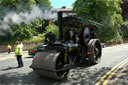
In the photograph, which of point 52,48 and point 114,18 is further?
point 114,18

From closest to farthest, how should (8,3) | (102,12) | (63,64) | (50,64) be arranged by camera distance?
(50,64) < (63,64) < (8,3) < (102,12)

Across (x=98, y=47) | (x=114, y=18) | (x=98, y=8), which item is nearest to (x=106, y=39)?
(x=114, y=18)

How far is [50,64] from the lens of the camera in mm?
5066

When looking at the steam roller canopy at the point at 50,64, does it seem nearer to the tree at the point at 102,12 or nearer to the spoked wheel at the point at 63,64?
the spoked wheel at the point at 63,64

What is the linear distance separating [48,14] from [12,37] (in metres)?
17.9

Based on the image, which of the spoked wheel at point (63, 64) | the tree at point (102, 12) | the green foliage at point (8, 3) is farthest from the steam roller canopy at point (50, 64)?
the tree at point (102, 12)

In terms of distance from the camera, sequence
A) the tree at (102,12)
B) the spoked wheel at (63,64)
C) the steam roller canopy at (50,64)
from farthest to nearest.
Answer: the tree at (102,12)
the spoked wheel at (63,64)
the steam roller canopy at (50,64)

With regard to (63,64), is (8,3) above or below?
above

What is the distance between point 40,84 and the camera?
196 inches

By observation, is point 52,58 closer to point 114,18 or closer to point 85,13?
point 85,13

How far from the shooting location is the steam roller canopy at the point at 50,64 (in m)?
5.03

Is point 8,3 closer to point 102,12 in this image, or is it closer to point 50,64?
point 50,64

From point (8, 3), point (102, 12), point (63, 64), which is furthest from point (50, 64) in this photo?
point (102, 12)

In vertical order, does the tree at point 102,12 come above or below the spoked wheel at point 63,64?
above
